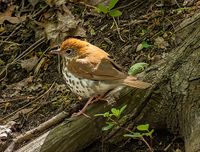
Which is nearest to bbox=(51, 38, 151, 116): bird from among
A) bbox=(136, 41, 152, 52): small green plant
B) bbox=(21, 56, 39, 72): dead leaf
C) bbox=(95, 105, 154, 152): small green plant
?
bbox=(95, 105, 154, 152): small green plant

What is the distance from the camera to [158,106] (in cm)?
395

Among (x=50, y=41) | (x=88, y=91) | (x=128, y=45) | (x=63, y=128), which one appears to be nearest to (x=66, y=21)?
(x=50, y=41)

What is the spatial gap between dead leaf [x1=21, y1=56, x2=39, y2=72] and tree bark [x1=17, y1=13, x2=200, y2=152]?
201cm

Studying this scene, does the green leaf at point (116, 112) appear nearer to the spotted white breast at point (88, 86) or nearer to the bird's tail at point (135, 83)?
the bird's tail at point (135, 83)

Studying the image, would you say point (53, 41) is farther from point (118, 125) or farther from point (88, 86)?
point (118, 125)

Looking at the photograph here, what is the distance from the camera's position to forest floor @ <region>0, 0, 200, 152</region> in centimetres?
529

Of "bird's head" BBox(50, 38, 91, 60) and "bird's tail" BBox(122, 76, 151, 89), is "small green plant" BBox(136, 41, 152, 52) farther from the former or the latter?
"bird's tail" BBox(122, 76, 151, 89)

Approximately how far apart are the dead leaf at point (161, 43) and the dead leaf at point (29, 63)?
1.50 metres

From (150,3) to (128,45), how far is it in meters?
0.74

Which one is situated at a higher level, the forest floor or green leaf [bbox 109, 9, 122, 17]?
green leaf [bbox 109, 9, 122, 17]

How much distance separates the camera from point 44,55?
608cm

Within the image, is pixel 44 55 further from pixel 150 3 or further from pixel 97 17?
pixel 150 3

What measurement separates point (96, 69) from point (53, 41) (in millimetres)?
1719

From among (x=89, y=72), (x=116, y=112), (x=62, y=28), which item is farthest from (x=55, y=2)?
(x=116, y=112)
